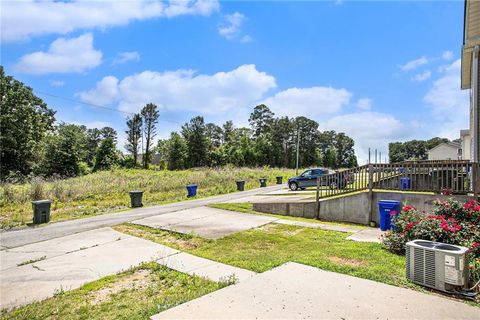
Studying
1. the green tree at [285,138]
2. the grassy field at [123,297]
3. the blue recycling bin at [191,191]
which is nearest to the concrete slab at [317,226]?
the grassy field at [123,297]

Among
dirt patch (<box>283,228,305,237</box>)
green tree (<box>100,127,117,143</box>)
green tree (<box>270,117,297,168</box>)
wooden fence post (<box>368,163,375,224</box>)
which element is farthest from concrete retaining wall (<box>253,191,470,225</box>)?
green tree (<box>100,127,117,143</box>)

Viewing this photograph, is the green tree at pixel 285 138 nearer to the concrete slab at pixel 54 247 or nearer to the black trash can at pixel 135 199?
the black trash can at pixel 135 199

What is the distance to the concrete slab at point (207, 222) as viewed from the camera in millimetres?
8418

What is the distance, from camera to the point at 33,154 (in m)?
39.2

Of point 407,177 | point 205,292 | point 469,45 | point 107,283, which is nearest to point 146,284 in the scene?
point 107,283

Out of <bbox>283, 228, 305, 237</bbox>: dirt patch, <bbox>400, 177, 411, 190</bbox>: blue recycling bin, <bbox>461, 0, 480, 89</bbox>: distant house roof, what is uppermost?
<bbox>461, 0, 480, 89</bbox>: distant house roof

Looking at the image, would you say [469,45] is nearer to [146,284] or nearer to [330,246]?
[330,246]

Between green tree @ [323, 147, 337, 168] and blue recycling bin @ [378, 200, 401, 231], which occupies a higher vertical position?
green tree @ [323, 147, 337, 168]

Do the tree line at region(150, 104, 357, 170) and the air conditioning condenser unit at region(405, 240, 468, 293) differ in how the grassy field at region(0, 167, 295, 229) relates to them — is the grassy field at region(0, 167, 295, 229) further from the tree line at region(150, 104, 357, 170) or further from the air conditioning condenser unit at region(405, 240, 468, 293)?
the tree line at region(150, 104, 357, 170)

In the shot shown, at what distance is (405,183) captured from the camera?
29.7ft

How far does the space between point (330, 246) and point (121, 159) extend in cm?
5672

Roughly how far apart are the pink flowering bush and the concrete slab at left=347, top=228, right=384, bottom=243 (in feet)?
3.16

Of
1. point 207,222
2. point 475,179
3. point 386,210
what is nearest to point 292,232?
point 386,210

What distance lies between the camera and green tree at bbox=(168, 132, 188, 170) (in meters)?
52.4
